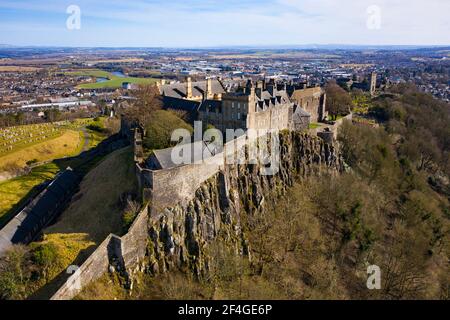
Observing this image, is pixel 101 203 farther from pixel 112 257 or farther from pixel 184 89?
pixel 184 89

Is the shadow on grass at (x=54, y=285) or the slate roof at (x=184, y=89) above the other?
the slate roof at (x=184, y=89)

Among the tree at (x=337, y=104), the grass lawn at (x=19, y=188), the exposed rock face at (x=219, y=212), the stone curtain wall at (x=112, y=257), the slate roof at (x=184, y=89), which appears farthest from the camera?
the tree at (x=337, y=104)

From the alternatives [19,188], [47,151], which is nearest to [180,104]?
[19,188]

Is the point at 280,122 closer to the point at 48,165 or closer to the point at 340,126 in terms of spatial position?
the point at 340,126

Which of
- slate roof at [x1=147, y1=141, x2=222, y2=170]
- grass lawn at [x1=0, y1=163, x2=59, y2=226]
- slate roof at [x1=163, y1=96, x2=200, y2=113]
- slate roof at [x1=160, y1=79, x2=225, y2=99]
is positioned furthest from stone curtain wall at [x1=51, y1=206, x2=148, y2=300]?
slate roof at [x1=160, y1=79, x2=225, y2=99]

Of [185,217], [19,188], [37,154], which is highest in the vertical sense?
[37,154]

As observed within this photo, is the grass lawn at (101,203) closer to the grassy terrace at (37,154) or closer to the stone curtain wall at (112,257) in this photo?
the stone curtain wall at (112,257)

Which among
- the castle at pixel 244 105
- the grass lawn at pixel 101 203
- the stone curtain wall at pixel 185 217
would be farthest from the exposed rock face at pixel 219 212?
the castle at pixel 244 105
